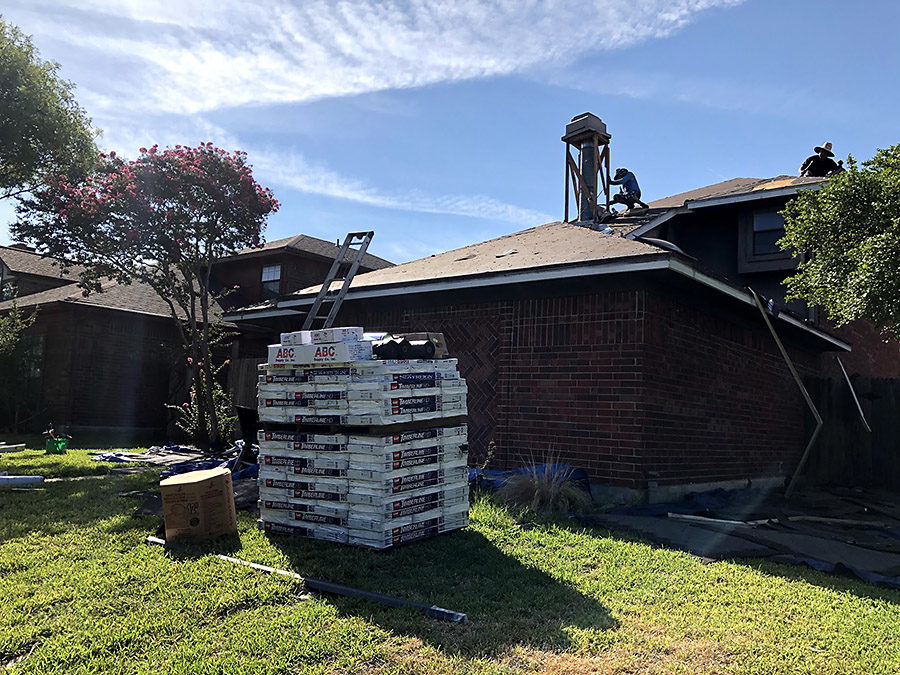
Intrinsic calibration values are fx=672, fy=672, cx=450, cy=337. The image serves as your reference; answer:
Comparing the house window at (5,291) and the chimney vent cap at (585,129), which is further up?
the chimney vent cap at (585,129)

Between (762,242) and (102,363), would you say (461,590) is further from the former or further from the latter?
(102,363)

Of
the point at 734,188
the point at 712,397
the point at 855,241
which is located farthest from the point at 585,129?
the point at 712,397

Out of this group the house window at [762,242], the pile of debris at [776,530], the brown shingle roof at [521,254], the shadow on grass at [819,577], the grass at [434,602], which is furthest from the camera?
the house window at [762,242]

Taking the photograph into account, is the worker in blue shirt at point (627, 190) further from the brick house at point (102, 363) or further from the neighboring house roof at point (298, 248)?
the brick house at point (102, 363)

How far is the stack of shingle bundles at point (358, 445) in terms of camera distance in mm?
5426

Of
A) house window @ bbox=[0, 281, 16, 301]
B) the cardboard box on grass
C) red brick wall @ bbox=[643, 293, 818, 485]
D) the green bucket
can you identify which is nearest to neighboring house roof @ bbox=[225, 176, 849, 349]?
red brick wall @ bbox=[643, 293, 818, 485]

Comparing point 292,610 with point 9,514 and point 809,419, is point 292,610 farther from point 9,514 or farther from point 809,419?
point 809,419

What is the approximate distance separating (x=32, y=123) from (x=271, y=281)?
720 cm

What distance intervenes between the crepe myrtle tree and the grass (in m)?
8.24

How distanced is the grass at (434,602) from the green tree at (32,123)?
46.1 feet

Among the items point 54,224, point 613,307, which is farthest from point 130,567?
point 54,224

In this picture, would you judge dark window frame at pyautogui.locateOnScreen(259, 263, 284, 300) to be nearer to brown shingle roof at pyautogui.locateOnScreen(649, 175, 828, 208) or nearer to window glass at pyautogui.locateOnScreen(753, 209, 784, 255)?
brown shingle roof at pyautogui.locateOnScreen(649, 175, 828, 208)

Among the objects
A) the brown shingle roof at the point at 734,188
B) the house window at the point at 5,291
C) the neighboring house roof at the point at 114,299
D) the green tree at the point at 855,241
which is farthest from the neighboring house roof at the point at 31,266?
the green tree at the point at 855,241

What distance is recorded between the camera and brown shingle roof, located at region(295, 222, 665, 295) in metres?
8.32
